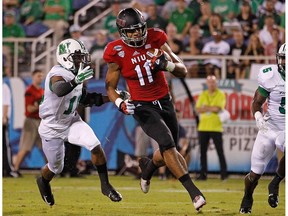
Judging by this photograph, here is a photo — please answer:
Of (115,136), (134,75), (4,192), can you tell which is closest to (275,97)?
(134,75)

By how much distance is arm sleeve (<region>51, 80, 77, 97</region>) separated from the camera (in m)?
8.55

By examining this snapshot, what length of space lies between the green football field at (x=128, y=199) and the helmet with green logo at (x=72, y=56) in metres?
1.47

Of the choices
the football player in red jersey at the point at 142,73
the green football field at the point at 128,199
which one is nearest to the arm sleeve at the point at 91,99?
the football player in red jersey at the point at 142,73

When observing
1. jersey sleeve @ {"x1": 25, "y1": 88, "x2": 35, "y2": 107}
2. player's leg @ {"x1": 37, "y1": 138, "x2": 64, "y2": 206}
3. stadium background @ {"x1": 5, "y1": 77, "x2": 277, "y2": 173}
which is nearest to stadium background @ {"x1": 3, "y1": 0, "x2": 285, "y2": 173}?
stadium background @ {"x1": 5, "y1": 77, "x2": 277, "y2": 173}

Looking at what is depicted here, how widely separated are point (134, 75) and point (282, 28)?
6.58 metres

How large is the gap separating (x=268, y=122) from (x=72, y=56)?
2057 mm

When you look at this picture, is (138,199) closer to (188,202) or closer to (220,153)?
(188,202)

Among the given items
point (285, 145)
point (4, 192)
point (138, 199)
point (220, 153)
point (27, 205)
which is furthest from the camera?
point (220, 153)

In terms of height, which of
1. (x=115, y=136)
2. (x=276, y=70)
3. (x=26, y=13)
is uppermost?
(x=276, y=70)

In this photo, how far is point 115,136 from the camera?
1470cm

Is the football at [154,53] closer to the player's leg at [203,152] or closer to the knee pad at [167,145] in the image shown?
the knee pad at [167,145]

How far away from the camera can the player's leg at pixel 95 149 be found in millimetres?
8734

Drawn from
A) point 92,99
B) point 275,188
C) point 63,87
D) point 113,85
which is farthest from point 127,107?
point 275,188

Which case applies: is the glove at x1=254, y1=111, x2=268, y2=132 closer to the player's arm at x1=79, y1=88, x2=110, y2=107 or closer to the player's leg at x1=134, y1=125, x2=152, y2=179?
the player's arm at x1=79, y1=88, x2=110, y2=107
